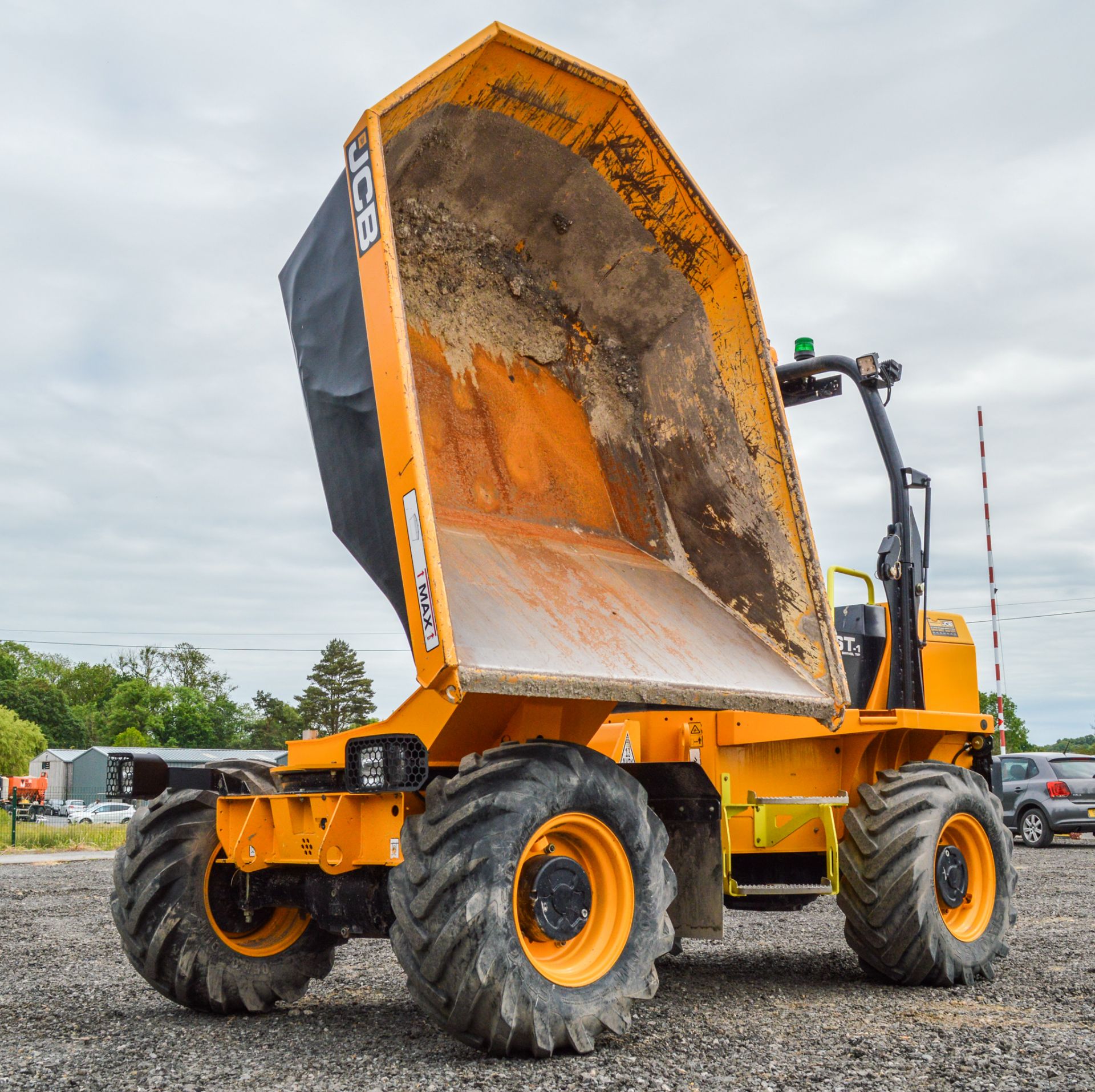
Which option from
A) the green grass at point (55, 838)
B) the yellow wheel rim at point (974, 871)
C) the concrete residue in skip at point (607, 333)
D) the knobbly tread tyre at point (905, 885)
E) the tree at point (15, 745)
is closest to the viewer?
the concrete residue in skip at point (607, 333)

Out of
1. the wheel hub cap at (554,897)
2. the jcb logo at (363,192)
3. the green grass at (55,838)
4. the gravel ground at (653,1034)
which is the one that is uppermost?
the jcb logo at (363,192)

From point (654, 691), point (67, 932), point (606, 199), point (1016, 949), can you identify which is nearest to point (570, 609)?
point (654, 691)

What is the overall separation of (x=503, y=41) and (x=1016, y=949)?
628 centimetres

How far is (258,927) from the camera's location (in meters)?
5.37

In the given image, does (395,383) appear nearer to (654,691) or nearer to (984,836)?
(654,691)

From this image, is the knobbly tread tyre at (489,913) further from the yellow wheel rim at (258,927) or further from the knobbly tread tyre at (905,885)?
the knobbly tread tyre at (905,885)

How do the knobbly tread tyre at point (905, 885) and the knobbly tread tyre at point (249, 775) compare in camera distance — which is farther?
the knobbly tread tyre at point (905, 885)

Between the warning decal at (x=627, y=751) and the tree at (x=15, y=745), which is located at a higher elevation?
the warning decal at (x=627, y=751)

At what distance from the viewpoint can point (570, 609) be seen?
4.85m

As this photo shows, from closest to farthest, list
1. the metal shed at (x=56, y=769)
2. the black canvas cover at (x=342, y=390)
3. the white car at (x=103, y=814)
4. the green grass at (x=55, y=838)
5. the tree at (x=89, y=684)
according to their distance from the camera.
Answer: the black canvas cover at (x=342, y=390), the green grass at (x=55, y=838), the white car at (x=103, y=814), the metal shed at (x=56, y=769), the tree at (x=89, y=684)

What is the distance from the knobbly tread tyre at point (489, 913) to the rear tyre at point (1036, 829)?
1523cm

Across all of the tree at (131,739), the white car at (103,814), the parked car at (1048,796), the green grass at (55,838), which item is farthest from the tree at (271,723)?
the parked car at (1048,796)

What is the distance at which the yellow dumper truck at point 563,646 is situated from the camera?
13.5 ft

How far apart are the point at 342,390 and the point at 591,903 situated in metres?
2.18
